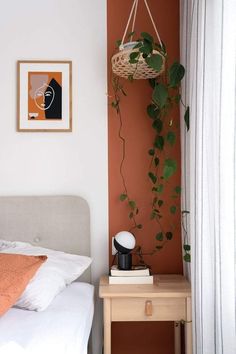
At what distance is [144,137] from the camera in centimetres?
247

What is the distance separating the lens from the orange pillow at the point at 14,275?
1562 millimetres

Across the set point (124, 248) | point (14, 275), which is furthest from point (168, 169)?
point (14, 275)

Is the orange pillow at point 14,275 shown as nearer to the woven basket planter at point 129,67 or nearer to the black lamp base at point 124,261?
the black lamp base at point 124,261

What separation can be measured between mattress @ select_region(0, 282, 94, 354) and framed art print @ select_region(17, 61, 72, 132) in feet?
3.27

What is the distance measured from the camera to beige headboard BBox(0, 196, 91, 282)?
2.37 metres

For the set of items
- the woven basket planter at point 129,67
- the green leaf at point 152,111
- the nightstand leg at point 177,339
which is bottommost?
the nightstand leg at point 177,339

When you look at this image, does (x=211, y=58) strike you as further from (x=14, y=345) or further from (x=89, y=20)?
(x=14, y=345)

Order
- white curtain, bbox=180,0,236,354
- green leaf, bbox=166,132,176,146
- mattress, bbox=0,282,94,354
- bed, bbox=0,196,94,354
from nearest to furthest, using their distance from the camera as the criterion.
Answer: mattress, bbox=0,282,94,354 → white curtain, bbox=180,0,236,354 → bed, bbox=0,196,94,354 → green leaf, bbox=166,132,176,146

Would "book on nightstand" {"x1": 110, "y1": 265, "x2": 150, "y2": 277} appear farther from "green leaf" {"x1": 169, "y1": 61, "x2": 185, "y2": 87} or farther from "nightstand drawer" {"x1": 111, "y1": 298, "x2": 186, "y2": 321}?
"green leaf" {"x1": 169, "y1": 61, "x2": 185, "y2": 87}

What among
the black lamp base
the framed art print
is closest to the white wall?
the framed art print

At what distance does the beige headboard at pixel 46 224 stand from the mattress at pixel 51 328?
0.42 metres

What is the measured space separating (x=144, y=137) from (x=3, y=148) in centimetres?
84

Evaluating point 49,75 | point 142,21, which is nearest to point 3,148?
point 49,75

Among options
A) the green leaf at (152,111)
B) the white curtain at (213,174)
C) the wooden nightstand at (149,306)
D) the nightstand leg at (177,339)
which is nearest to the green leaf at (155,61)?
the white curtain at (213,174)
